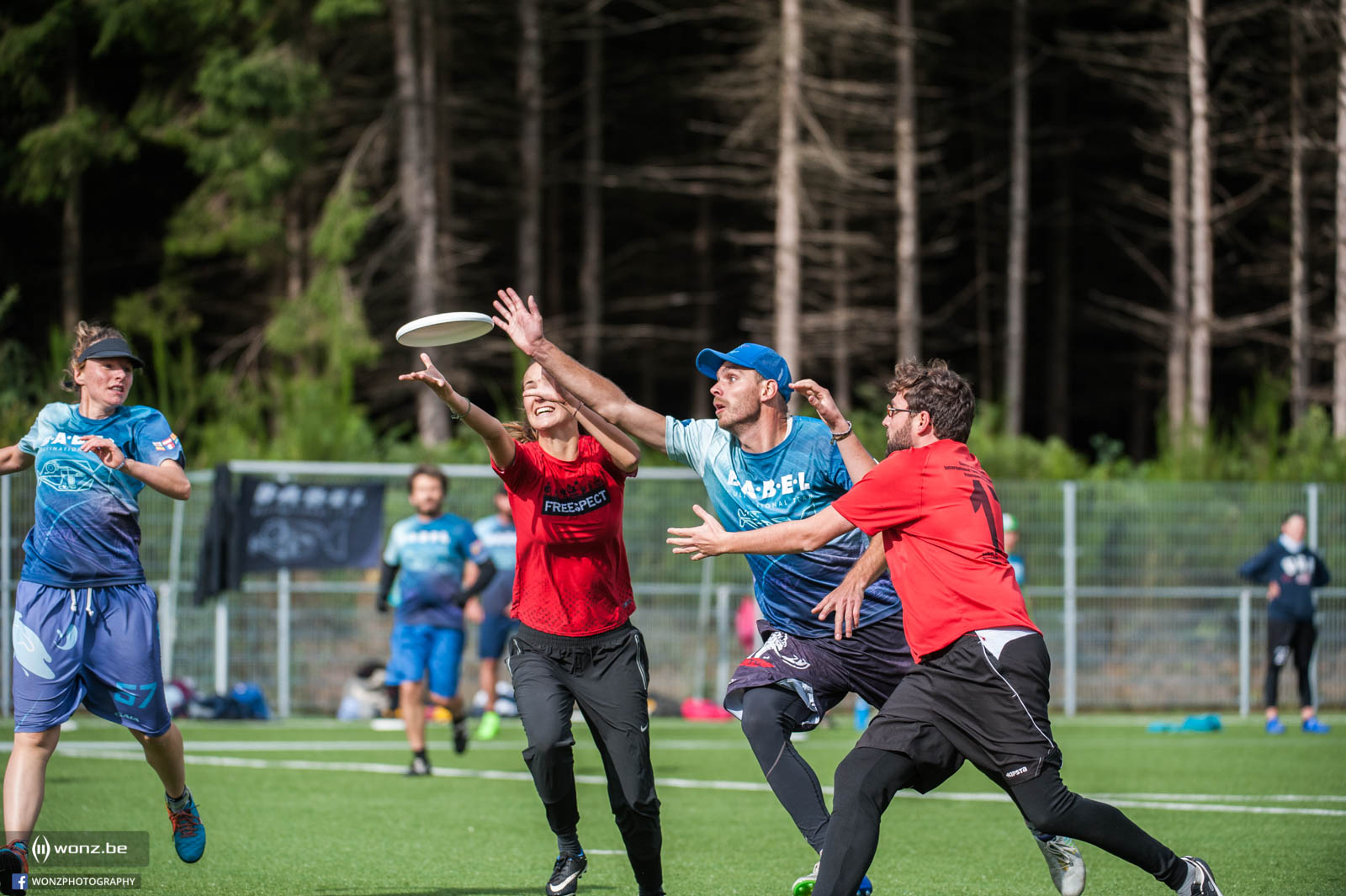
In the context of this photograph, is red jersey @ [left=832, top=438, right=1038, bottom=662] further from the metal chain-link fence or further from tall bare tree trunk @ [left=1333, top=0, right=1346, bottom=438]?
tall bare tree trunk @ [left=1333, top=0, right=1346, bottom=438]

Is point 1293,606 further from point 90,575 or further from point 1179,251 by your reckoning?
point 1179,251

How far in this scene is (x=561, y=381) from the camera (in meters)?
6.32

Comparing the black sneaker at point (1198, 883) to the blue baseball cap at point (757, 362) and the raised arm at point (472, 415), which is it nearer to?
the blue baseball cap at point (757, 362)

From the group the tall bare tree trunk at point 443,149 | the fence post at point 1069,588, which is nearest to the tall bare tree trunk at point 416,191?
the tall bare tree trunk at point 443,149

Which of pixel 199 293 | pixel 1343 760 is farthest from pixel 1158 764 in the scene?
pixel 199 293

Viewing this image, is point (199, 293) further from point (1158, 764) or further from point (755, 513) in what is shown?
point (755, 513)

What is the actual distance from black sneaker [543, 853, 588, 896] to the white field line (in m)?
3.93

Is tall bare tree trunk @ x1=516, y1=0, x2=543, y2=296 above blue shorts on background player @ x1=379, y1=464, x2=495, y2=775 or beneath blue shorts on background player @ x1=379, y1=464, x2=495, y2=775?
above

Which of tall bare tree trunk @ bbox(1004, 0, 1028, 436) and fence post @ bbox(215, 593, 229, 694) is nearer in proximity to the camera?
fence post @ bbox(215, 593, 229, 694)

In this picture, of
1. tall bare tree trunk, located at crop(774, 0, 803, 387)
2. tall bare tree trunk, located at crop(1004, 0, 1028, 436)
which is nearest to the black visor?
tall bare tree trunk, located at crop(774, 0, 803, 387)

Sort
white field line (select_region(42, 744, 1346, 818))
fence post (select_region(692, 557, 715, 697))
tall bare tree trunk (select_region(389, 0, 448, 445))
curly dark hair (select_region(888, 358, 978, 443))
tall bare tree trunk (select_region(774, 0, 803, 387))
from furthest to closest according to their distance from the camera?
tall bare tree trunk (select_region(774, 0, 803, 387)) < tall bare tree trunk (select_region(389, 0, 448, 445)) < fence post (select_region(692, 557, 715, 697)) < white field line (select_region(42, 744, 1346, 818)) < curly dark hair (select_region(888, 358, 978, 443))

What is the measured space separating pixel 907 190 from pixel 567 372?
23823mm

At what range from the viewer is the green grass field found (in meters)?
7.10

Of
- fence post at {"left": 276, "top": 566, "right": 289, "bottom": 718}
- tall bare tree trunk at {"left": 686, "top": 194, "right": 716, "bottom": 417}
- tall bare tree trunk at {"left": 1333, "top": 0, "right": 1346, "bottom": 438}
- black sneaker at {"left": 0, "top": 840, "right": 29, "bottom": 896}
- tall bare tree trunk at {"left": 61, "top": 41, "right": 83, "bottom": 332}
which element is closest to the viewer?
black sneaker at {"left": 0, "top": 840, "right": 29, "bottom": 896}
